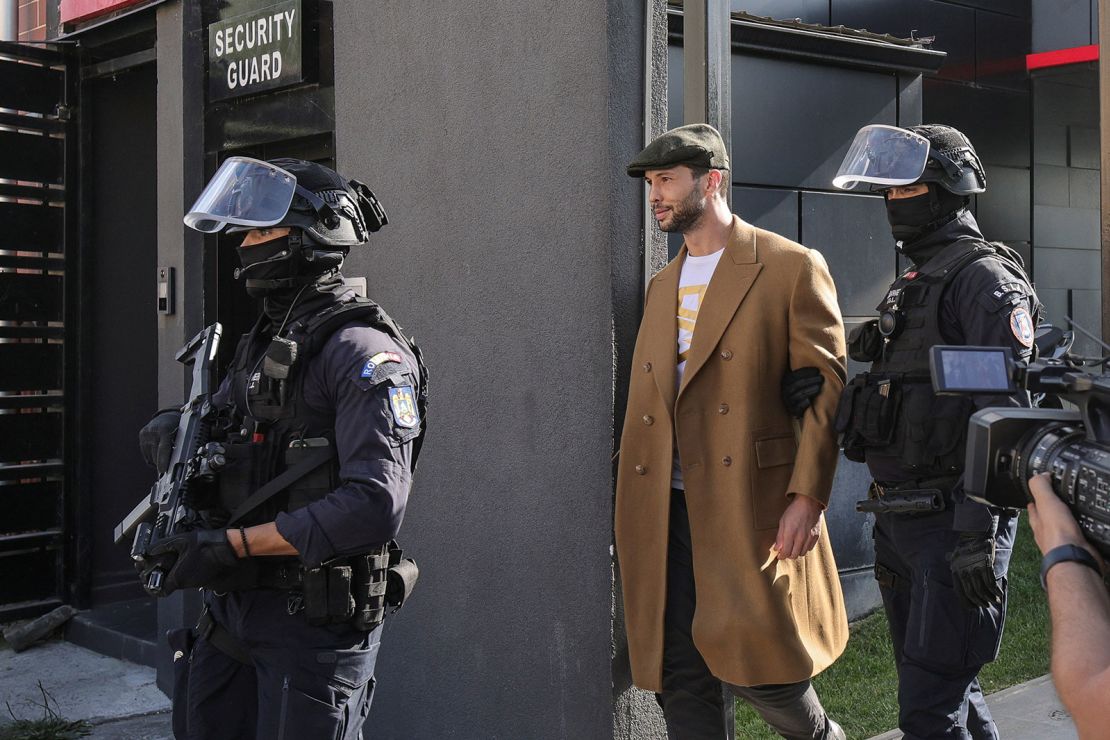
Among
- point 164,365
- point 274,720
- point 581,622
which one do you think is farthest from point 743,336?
point 164,365

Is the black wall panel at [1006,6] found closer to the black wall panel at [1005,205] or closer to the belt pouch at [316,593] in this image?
the black wall panel at [1005,205]

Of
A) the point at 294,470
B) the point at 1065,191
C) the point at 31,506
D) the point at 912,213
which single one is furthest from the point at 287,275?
the point at 1065,191

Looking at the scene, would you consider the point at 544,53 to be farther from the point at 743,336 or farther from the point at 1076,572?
the point at 1076,572

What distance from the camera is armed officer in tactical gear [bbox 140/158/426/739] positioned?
278 centimetres

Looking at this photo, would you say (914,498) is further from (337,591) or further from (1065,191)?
(1065,191)

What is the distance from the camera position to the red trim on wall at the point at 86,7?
6168mm

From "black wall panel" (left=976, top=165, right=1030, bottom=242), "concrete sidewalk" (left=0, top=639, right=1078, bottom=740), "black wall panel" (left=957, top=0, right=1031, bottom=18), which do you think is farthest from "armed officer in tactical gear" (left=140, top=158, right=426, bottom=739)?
"black wall panel" (left=957, top=0, right=1031, bottom=18)

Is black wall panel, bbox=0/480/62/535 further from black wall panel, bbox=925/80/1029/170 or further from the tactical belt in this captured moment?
black wall panel, bbox=925/80/1029/170

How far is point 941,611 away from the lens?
3260 millimetres

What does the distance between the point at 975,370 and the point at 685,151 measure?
5.77 feet

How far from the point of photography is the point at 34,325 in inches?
265

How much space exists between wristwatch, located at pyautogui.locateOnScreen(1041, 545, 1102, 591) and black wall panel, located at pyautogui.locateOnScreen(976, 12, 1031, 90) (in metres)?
10.7

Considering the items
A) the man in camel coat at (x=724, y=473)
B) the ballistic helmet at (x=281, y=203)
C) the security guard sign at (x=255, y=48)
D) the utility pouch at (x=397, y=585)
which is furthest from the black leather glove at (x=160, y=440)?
the security guard sign at (x=255, y=48)

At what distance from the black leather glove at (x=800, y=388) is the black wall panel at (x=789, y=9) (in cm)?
549
